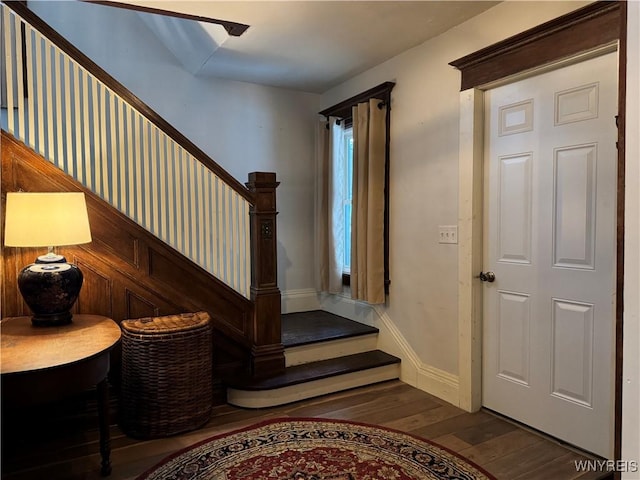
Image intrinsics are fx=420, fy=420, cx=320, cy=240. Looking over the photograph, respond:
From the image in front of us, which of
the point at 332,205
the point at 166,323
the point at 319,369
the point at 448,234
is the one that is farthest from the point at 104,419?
the point at 332,205

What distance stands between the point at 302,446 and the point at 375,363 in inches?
43.7

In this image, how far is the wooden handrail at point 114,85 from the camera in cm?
234

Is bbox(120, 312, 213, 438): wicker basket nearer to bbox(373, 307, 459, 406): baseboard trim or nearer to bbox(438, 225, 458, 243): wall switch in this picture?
bbox(373, 307, 459, 406): baseboard trim

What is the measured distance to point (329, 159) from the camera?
4.10 metres

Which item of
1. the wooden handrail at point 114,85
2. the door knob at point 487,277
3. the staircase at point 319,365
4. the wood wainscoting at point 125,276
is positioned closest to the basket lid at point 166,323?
the wood wainscoting at point 125,276

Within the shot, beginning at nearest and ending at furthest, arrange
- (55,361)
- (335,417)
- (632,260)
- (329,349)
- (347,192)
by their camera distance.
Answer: (632,260)
(55,361)
(335,417)
(329,349)
(347,192)

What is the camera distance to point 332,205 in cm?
404

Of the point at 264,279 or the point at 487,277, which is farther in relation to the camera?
the point at 264,279


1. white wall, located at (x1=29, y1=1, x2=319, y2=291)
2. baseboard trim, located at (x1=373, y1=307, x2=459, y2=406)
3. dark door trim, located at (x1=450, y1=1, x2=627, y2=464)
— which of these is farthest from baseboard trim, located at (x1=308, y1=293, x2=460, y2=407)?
dark door trim, located at (x1=450, y1=1, x2=627, y2=464)

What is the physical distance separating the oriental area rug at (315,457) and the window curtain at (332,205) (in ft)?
5.67

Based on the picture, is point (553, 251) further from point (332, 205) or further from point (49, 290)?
point (49, 290)

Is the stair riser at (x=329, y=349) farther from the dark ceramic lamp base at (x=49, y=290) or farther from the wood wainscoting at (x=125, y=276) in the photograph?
the dark ceramic lamp base at (x=49, y=290)

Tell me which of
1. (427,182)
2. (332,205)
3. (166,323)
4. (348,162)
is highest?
(348,162)

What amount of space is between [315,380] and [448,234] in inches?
54.5
